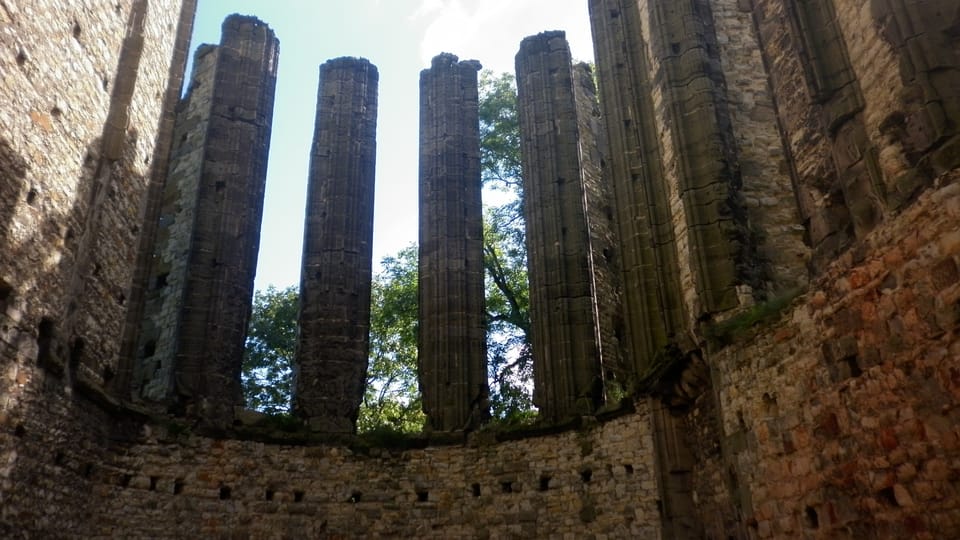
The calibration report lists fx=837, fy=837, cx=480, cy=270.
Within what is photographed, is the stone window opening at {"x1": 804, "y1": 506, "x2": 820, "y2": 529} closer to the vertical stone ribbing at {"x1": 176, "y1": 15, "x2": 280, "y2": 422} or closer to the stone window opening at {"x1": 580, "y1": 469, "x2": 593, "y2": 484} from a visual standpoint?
the stone window opening at {"x1": 580, "y1": 469, "x2": 593, "y2": 484}

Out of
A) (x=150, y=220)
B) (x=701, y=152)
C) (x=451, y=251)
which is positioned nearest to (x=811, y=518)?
(x=701, y=152)

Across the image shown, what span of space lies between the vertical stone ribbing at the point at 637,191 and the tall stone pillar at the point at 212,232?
21.5 feet

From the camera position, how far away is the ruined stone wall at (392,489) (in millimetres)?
11703

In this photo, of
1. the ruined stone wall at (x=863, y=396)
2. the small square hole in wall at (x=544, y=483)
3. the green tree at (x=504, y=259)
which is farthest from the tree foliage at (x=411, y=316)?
the ruined stone wall at (x=863, y=396)

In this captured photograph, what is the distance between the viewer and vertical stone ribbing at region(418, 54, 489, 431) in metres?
14.0

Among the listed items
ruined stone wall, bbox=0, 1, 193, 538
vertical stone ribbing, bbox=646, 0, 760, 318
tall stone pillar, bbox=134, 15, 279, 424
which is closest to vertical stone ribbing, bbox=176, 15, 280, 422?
tall stone pillar, bbox=134, 15, 279, 424

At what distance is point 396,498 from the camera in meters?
13.2

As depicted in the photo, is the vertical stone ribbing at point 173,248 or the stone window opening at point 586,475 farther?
the vertical stone ribbing at point 173,248

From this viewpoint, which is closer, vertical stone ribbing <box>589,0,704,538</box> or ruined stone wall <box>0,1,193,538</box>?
ruined stone wall <box>0,1,193,538</box>

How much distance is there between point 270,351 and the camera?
21.5m

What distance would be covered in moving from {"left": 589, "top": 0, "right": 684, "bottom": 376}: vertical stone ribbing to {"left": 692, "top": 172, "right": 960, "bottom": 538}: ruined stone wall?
8.86ft

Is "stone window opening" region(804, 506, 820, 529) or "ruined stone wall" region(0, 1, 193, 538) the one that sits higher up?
"ruined stone wall" region(0, 1, 193, 538)

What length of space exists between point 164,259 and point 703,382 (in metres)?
10.1

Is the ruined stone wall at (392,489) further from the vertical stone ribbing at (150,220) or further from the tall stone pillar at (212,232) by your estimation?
the vertical stone ribbing at (150,220)
